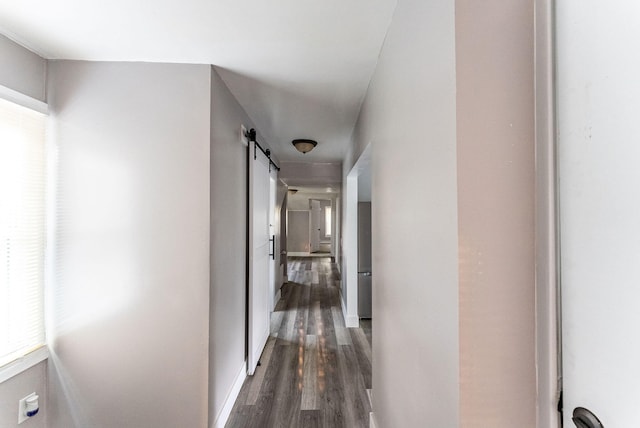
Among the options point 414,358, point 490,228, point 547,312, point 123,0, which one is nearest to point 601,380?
point 547,312

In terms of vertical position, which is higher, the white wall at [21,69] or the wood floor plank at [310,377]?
the white wall at [21,69]

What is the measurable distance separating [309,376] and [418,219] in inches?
90.5

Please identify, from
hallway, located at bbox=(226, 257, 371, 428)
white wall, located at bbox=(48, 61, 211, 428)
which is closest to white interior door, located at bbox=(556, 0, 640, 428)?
white wall, located at bbox=(48, 61, 211, 428)

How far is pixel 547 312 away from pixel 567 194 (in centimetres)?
29

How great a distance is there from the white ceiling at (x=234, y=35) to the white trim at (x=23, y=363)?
1.77m

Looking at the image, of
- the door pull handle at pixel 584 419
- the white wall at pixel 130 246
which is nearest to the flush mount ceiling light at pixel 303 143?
the white wall at pixel 130 246

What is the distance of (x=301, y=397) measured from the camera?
7.99ft

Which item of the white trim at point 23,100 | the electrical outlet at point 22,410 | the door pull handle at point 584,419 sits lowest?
the electrical outlet at point 22,410

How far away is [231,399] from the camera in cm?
230

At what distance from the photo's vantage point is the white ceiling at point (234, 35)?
1.38 metres

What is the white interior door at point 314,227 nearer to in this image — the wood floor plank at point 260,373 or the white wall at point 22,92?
the wood floor plank at point 260,373

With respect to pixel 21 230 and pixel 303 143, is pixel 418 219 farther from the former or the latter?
pixel 303 143

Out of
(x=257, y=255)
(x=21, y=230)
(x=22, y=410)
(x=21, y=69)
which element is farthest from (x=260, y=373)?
(x=21, y=69)

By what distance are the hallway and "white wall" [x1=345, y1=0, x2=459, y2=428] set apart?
696 millimetres
